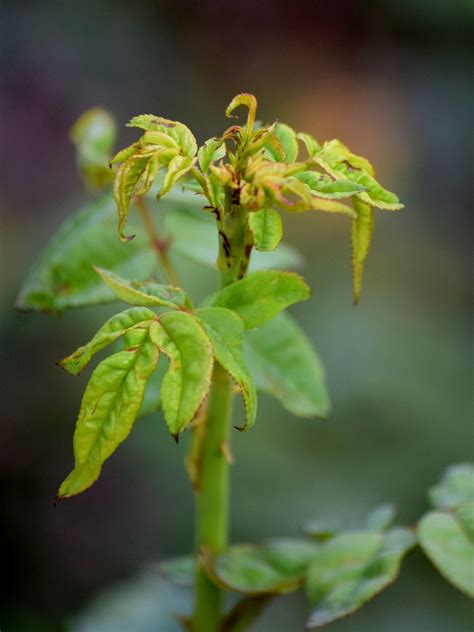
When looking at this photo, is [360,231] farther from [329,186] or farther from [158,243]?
[158,243]

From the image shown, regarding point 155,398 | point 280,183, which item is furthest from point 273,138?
point 155,398

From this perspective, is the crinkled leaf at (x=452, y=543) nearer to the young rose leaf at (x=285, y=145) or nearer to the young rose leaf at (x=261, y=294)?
the young rose leaf at (x=261, y=294)

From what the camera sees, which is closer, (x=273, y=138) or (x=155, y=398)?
(x=273, y=138)

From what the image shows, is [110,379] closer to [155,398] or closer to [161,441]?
[155,398]

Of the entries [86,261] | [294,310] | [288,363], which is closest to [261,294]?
[288,363]

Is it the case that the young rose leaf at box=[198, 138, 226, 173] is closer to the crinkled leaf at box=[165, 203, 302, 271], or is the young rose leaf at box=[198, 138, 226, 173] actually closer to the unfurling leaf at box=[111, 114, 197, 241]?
the unfurling leaf at box=[111, 114, 197, 241]

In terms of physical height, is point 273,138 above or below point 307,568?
above

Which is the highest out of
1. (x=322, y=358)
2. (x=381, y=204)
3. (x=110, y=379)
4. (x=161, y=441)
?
(x=381, y=204)
